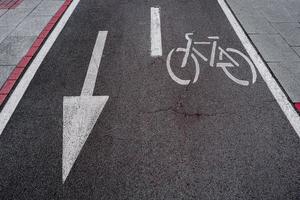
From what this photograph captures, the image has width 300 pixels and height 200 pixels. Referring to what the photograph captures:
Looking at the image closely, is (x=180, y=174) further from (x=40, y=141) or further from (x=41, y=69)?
(x=41, y=69)

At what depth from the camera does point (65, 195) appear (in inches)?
142

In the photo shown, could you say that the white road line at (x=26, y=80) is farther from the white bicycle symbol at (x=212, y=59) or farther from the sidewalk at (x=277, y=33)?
the sidewalk at (x=277, y=33)

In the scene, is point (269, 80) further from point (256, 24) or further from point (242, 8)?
point (242, 8)

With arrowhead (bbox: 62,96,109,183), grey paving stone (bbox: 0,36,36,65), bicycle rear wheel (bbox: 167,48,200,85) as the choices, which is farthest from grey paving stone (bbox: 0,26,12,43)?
bicycle rear wheel (bbox: 167,48,200,85)

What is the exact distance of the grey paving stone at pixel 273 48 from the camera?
20.0 ft

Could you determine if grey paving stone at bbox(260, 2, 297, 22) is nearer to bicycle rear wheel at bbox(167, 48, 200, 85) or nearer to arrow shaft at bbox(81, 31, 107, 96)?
bicycle rear wheel at bbox(167, 48, 200, 85)

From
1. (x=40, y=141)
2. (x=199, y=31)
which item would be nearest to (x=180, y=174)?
(x=40, y=141)

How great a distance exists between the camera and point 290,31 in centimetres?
709

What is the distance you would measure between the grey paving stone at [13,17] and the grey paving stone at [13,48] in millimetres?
1000

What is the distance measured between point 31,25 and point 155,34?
3.61 metres

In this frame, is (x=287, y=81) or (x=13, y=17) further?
(x=13, y=17)

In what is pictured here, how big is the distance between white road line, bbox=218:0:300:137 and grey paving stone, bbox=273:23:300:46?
997mm

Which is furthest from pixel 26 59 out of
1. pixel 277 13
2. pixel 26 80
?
pixel 277 13

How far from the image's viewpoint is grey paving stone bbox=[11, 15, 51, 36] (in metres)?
7.23
